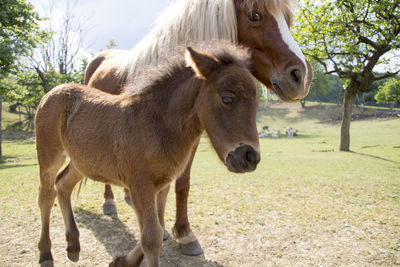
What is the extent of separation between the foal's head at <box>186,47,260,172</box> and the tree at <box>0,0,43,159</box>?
13.5 m

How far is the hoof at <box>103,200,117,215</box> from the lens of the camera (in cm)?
504

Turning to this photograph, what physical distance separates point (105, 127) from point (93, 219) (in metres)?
2.72

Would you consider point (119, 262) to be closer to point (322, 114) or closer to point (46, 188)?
point (46, 188)

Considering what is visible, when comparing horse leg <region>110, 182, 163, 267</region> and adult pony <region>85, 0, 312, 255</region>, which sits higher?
adult pony <region>85, 0, 312, 255</region>

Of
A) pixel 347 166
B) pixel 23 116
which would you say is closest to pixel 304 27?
pixel 347 166

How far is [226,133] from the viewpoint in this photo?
2207 millimetres

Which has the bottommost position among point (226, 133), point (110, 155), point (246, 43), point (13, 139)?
point (13, 139)

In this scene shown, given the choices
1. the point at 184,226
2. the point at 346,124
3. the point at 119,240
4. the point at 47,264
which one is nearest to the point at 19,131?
the point at 346,124

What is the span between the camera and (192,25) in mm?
3270

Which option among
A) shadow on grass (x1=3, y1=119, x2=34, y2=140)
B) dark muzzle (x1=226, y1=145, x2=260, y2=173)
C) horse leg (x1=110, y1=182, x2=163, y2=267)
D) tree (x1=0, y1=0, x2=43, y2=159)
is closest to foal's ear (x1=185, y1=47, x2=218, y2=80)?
dark muzzle (x1=226, y1=145, x2=260, y2=173)

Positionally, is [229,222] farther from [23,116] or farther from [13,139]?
[23,116]

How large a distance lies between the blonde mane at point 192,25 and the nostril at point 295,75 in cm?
72

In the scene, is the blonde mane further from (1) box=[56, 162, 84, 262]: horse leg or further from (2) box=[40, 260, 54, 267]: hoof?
(2) box=[40, 260, 54, 267]: hoof

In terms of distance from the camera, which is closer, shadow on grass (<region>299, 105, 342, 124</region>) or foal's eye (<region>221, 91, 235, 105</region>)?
foal's eye (<region>221, 91, 235, 105</region>)
